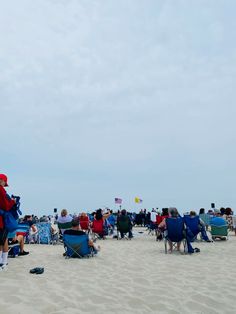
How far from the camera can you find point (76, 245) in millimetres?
8180

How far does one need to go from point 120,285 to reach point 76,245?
9.73ft

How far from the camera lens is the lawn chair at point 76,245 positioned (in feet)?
26.8

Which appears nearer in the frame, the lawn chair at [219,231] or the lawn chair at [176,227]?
the lawn chair at [176,227]

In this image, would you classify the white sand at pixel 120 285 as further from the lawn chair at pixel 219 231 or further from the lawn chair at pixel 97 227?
the lawn chair at pixel 97 227

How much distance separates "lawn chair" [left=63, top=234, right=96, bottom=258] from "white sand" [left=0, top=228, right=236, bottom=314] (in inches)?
11.4

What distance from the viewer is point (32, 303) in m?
4.27

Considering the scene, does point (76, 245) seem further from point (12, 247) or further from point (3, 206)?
point (3, 206)

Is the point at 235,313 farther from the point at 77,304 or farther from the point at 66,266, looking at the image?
the point at 66,266

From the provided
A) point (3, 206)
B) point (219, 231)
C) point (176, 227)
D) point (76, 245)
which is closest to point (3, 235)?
point (3, 206)

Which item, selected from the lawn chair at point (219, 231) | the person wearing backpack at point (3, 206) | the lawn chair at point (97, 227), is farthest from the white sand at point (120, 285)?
the lawn chair at point (97, 227)

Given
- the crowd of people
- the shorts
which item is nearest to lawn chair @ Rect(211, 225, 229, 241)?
the crowd of people

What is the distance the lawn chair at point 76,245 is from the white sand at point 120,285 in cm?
29

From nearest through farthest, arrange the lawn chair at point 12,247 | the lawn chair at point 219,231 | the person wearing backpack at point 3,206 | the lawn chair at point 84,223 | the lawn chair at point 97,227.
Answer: the person wearing backpack at point 3,206
the lawn chair at point 12,247
the lawn chair at point 219,231
the lawn chair at point 84,223
the lawn chair at point 97,227

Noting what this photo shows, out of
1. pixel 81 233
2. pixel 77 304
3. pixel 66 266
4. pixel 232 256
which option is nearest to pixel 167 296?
pixel 77 304
